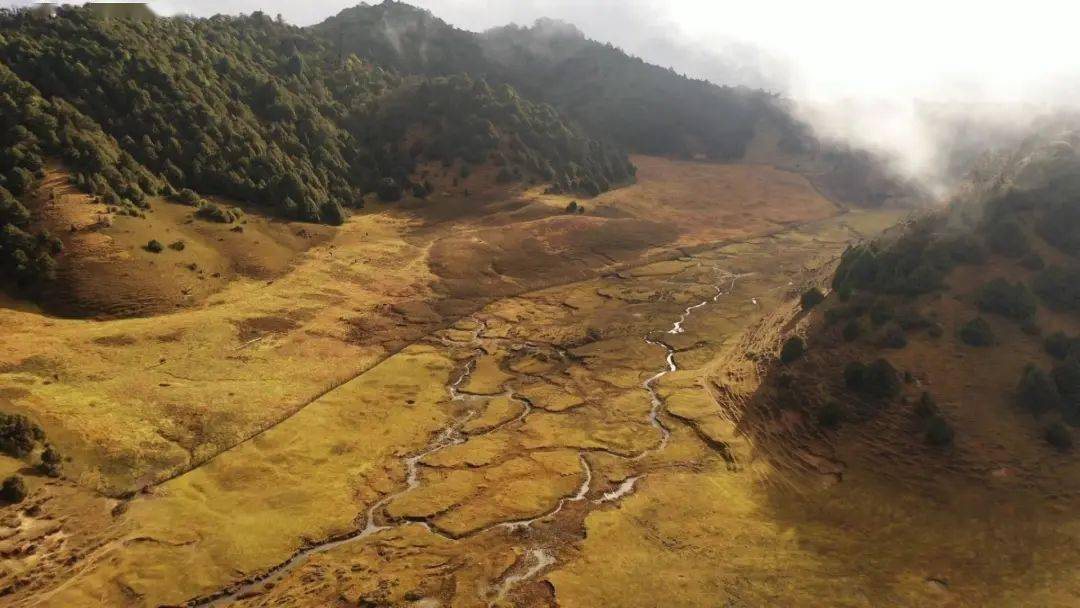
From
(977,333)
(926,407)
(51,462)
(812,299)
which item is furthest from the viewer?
(812,299)

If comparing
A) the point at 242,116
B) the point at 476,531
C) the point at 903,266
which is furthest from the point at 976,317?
the point at 242,116

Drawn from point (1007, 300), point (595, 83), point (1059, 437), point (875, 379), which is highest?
point (595, 83)

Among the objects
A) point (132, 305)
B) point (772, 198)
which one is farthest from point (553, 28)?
point (132, 305)

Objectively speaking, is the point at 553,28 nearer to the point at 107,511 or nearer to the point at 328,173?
the point at 328,173

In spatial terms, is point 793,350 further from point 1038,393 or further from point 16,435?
point 16,435

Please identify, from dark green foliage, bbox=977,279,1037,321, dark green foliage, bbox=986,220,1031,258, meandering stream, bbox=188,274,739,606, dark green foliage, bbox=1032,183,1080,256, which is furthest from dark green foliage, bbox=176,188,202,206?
dark green foliage, bbox=1032,183,1080,256

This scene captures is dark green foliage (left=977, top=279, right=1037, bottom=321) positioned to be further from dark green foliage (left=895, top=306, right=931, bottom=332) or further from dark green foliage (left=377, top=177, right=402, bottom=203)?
dark green foliage (left=377, top=177, right=402, bottom=203)

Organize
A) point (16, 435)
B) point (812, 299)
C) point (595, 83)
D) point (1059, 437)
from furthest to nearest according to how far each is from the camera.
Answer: point (595, 83) → point (812, 299) → point (1059, 437) → point (16, 435)
